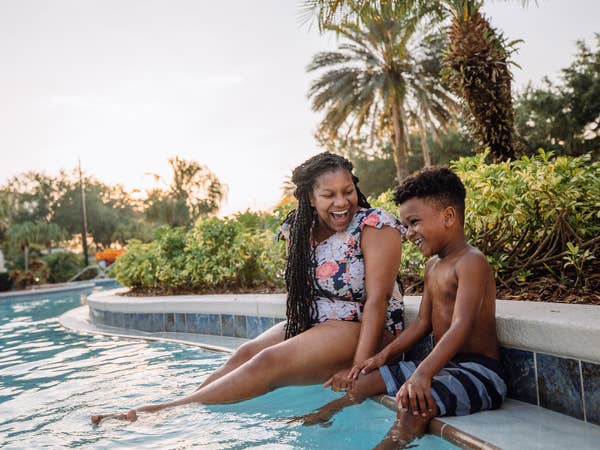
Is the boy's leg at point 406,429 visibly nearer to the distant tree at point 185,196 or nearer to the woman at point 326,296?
the woman at point 326,296

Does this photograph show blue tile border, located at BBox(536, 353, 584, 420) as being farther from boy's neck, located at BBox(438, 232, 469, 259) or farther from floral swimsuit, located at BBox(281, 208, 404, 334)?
floral swimsuit, located at BBox(281, 208, 404, 334)

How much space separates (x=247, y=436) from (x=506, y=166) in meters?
2.96

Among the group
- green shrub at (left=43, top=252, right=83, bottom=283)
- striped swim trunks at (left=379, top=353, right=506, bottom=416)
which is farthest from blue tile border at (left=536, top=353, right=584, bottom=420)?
green shrub at (left=43, top=252, right=83, bottom=283)

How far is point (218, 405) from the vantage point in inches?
114

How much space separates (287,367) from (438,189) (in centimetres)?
127

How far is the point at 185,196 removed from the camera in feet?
158

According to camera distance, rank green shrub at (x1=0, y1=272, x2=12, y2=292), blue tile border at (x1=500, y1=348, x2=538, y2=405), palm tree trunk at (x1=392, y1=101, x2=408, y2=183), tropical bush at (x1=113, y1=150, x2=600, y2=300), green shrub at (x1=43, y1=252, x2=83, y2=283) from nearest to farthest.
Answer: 1. blue tile border at (x1=500, y1=348, x2=538, y2=405)
2. tropical bush at (x1=113, y1=150, x2=600, y2=300)
3. green shrub at (x1=0, y1=272, x2=12, y2=292)
4. palm tree trunk at (x1=392, y1=101, x2=408, y2=183)
5. green shrub at (x1=43, y1=252, x2=83, y2=283)

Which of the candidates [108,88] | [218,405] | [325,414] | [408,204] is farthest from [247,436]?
[108,88]

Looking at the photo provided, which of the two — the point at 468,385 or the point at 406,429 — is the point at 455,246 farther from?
the point at 406,429

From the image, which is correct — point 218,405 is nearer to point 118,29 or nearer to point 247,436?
point 247,436

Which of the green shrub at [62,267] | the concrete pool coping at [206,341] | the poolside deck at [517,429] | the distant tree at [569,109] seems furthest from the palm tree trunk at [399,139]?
the poolside deck at [517,429]

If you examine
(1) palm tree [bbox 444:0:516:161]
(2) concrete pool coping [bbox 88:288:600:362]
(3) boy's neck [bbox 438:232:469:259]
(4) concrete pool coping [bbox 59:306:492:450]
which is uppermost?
(1) palm tree [bbox 444:0:516:161]

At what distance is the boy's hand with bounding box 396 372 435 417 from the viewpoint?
7.79 ft

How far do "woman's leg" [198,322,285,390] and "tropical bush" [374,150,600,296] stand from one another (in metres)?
1.73
